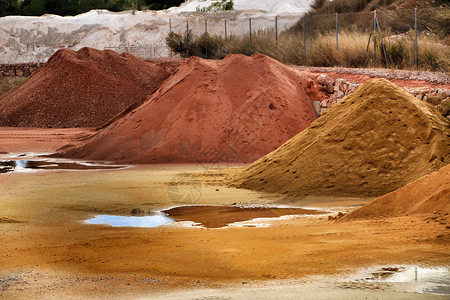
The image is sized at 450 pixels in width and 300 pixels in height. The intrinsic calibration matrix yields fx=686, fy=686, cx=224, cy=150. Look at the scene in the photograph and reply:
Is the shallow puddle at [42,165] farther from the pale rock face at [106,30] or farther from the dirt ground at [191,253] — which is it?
the pale rock face at [106,30]

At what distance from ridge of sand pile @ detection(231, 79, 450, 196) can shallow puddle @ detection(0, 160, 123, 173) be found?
3438mm

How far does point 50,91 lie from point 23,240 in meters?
16.2

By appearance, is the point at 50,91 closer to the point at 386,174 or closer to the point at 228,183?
the point at 228,183

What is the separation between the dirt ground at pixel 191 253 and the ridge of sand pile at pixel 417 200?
257mm

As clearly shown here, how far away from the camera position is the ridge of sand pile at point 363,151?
8.74m

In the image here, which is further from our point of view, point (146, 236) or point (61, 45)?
point (61, 45)

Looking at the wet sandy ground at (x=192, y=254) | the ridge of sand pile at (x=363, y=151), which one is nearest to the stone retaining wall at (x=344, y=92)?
the ridge of sand pile at (x=363, y=151)

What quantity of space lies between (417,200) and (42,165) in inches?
323

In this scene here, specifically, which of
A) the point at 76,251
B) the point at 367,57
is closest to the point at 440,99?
the point at 76,251

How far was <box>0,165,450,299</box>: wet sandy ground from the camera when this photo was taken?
4.08 metres

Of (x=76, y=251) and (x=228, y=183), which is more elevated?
(x=76, y=251)

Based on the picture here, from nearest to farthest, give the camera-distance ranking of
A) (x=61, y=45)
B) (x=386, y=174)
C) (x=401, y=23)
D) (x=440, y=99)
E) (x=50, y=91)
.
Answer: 1. (x=386, y=174)
2. (x=440, y=99)
3. (x=50, y=91)
4. (x=401, y=23)
5. (x=61, y=45)

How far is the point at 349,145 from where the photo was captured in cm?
919

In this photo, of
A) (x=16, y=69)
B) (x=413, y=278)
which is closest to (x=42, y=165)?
(x=413, y=278)
